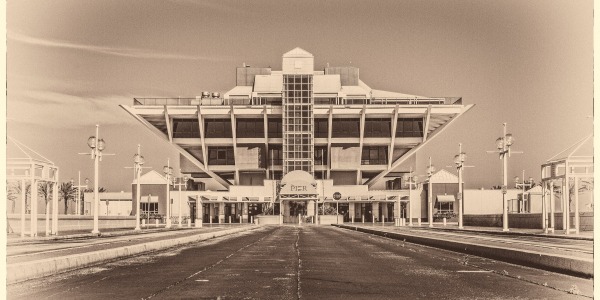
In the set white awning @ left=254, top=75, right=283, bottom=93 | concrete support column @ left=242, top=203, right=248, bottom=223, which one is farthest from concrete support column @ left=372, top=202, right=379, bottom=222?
white awning @ left=254, top=75, right=283, bottom=93

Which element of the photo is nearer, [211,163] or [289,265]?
[289,265]

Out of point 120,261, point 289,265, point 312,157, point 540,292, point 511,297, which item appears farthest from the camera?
point 312,157

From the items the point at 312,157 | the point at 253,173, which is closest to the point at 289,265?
the point at 312,157

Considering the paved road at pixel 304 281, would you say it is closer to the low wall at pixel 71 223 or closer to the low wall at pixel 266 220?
the low wall at pixel 71 223

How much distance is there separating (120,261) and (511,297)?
17.9m

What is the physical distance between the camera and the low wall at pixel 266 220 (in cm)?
15138

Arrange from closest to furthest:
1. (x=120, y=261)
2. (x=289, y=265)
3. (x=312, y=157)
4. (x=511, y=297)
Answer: (x=511, y=297) → (x=289, y=265) → (x=120, y=261) → (x=312, y=157)

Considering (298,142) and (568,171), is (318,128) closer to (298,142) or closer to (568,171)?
(298,142)

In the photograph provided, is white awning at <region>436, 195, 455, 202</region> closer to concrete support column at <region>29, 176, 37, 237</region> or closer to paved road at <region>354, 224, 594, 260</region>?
paved road at <region>354, 224, 594, 260</region>

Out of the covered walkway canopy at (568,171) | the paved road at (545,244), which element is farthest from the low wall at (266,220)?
the paved road at (545,244)

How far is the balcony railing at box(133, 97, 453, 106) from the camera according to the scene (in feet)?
582

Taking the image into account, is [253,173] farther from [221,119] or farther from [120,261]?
[120,261]

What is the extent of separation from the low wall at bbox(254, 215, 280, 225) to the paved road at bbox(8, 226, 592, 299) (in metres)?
119

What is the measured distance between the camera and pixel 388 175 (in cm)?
19325
